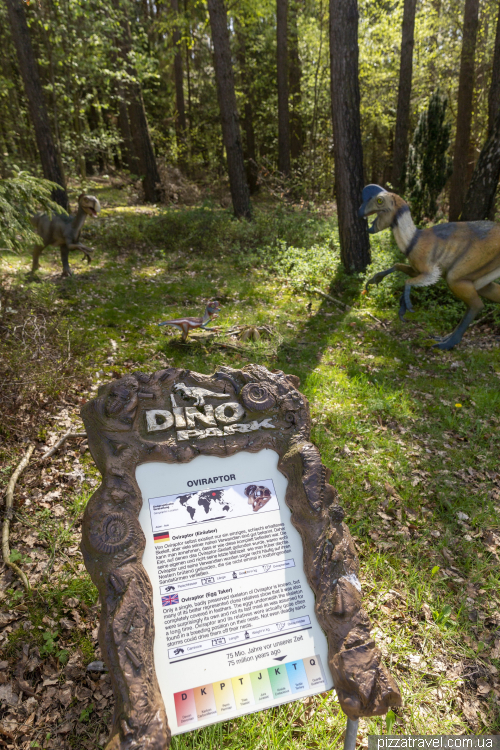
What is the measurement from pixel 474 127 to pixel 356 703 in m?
19.0

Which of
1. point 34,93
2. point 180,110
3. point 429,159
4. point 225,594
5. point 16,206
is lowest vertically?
point 225,594

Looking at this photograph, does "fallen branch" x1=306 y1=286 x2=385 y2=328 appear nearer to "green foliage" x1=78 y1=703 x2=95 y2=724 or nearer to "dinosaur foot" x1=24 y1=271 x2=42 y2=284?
"dinosaur foot" x1=24 y1=271 x2=42 y2=284

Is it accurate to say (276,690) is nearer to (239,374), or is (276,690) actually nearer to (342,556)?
(342,556)

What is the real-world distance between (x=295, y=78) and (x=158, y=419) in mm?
21270

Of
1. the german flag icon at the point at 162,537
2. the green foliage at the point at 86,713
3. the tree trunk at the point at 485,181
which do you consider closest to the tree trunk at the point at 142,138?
the tree trunk at the point at 485,181

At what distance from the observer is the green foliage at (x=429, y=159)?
11859 mm

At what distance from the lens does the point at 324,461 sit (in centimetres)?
415

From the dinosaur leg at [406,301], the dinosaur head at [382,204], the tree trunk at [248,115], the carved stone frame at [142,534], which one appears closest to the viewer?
the carved stone frame at [142,534]

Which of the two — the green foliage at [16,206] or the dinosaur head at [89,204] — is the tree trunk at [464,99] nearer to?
the dinosaur head at [89,204]

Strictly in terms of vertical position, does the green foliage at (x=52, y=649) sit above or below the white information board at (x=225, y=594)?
below

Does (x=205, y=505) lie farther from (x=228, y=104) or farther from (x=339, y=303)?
(x=228, y=104)

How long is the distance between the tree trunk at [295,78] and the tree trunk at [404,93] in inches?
229

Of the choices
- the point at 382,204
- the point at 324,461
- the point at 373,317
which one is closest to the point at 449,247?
the point at 382,204

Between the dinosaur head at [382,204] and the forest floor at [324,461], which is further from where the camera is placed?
the dinosaur head at [382,204]
